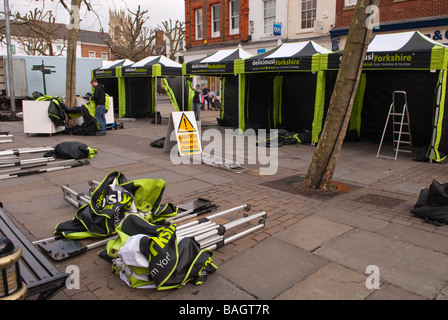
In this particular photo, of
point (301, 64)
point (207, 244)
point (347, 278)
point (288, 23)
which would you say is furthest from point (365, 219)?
point (288, 23)

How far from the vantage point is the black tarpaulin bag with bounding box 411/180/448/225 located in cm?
492

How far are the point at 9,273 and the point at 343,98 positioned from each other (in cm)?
544

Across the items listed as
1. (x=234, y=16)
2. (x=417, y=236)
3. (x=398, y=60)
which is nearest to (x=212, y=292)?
(x=417, y=236)

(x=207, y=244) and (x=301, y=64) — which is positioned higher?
(x=301, y=64)

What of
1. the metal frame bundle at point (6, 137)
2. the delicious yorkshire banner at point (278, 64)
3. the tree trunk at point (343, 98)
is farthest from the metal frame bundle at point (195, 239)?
the metal frame bundle at point (6, 137)

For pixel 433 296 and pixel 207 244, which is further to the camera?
pixel 207 244

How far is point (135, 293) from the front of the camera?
3293 millimetres

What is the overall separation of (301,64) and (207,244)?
→ 27.2 feet

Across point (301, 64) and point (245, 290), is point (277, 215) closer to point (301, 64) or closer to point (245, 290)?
point (245, 290)

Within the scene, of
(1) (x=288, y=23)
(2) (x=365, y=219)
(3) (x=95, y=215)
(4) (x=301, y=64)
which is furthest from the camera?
(1) (x=288, y=23)

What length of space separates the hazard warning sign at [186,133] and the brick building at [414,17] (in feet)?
35.6

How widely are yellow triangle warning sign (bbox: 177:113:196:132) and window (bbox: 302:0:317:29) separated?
491 inches

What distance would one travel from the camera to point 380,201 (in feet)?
19.6

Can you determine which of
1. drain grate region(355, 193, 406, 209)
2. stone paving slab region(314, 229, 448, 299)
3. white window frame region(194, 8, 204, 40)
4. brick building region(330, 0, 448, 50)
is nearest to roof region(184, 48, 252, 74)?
brick building region(330, 0, 448, 50)
